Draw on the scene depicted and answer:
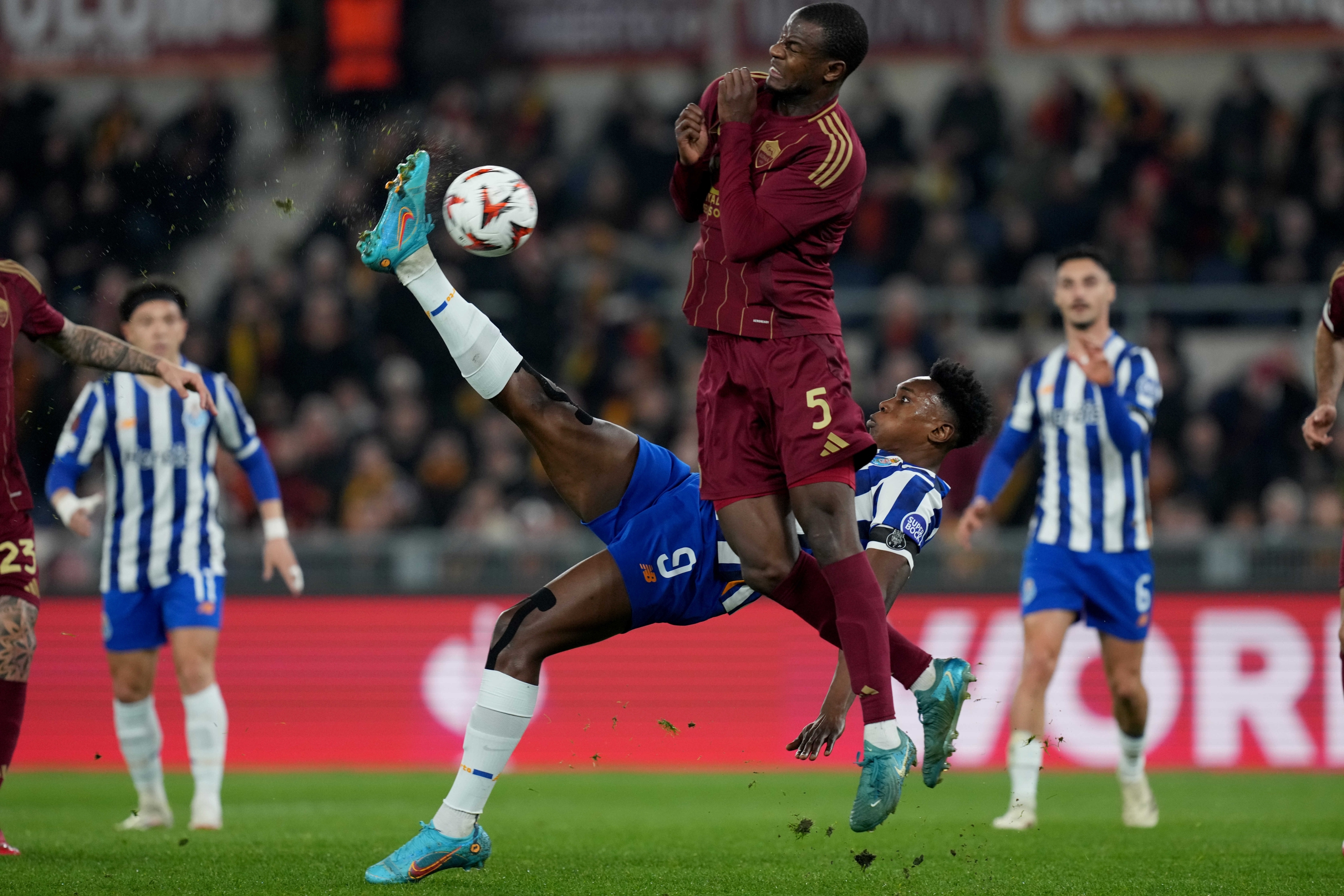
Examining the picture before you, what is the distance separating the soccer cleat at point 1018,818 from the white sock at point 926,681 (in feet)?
6.63

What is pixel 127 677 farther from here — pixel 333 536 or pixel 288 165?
pixel 288 165

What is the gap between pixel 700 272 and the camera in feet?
17.6

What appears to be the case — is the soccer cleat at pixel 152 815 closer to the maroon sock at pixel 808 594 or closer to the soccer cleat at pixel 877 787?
the maroon sock at pixel 808 594

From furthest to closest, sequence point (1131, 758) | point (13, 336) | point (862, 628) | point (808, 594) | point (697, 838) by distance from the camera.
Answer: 1. point (1131, 758)
2. point (697, 838)
3. point (13, 336)
4. point (808, 594)
5. point (862, 628)

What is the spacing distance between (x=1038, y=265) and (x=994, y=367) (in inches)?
39.0

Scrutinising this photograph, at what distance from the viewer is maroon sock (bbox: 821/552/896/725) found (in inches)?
197

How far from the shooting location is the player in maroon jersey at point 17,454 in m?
5.70

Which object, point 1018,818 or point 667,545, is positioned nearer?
point 667,545

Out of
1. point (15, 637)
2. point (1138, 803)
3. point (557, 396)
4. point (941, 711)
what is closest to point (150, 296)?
point (15, 637)

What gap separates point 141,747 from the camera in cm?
750

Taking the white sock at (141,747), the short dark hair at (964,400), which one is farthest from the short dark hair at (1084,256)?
the white sock at (141,747)

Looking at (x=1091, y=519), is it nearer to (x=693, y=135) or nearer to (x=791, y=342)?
(x=791, y=342)

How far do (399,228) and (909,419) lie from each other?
6.64 ft

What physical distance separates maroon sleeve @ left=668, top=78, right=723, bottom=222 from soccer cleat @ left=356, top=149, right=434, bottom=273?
868 millimetres
